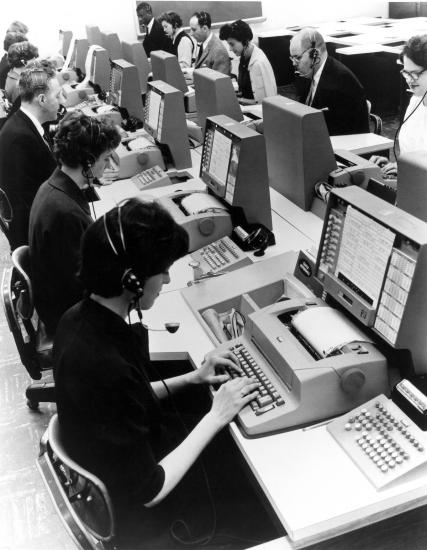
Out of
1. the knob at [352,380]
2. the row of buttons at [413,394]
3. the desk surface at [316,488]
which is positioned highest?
the row of buttons at [413,394]

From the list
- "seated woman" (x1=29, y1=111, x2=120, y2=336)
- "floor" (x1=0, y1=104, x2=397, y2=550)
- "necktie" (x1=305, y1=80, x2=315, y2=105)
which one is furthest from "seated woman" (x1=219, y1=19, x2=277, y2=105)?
"floor" (x1=0, y1=104, x2=397, y2=550)

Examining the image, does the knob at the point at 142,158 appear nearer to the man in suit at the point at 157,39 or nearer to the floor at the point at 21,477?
the floor at the point at 21,477

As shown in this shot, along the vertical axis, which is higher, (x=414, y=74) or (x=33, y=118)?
(x=414, y=74)

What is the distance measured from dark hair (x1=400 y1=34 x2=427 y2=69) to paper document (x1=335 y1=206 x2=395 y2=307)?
5.44 ft

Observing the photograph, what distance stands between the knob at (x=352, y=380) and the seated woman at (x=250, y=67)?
365 cm

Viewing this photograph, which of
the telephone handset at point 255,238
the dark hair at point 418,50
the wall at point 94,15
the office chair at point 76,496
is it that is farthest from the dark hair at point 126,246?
the wall at point 94,15

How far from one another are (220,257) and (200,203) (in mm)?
330

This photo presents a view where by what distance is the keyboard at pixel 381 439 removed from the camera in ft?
4.05

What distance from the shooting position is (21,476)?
2295 mm

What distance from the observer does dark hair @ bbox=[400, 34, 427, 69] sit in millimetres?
2695

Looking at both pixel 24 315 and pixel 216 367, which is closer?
pixel 216 367

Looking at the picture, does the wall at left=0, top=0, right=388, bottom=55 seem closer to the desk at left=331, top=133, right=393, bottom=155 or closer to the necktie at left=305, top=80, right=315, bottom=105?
the necktie at left=305, top=80, right=315, bottom=105

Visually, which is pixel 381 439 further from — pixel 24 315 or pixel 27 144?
pixel 27 144

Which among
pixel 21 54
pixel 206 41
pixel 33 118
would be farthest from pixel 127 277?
pixel 206 41
